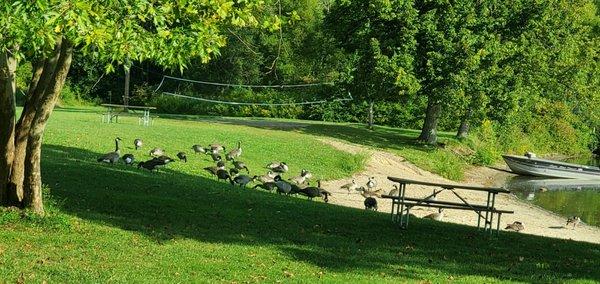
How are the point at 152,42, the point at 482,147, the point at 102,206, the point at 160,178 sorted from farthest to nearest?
the point at 482,147, the point at 160,178, the point at 102,206, the point at 152,42

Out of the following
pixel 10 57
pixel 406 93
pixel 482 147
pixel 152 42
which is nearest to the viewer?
pixel 152 42

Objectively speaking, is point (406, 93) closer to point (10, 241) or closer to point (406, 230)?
point (406, 230)

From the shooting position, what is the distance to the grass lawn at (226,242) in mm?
11719

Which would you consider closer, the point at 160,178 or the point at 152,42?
the point at 152,42

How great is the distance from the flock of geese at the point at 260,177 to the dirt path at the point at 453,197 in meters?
0.58

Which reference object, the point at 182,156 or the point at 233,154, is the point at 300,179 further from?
the point at 182,156

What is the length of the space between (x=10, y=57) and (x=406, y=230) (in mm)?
8631

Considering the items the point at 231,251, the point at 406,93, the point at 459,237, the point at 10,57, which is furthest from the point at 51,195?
the point at 406,93

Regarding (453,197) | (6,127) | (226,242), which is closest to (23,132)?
(6,127)

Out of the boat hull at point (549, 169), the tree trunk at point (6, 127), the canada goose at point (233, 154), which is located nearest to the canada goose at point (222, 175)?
the canada goose at point (233, 154)

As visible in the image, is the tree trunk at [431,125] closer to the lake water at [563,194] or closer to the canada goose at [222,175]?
the lake water at [563,194]

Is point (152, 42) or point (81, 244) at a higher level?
point (152, 42)

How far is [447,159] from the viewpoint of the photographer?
44.2 meters

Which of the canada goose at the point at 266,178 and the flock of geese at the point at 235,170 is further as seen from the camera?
the canada goose at the point at 266,178
